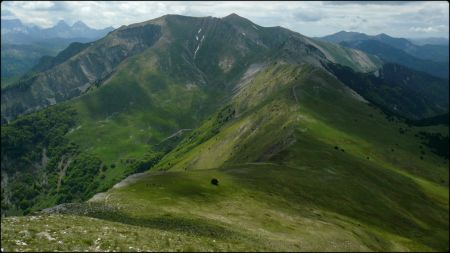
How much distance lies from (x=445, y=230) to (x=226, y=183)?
210ft

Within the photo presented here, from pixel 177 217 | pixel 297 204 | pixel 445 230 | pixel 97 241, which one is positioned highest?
pixel 97 241

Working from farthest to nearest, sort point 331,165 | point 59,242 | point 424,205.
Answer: point 331,165 < point 424,205 < point 59,242

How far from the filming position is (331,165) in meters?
142

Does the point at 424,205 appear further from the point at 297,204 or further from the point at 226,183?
the point at 226,183

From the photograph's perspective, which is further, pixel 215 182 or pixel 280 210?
pixel 215 182

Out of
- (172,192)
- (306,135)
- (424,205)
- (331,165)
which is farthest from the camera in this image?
(306,135)

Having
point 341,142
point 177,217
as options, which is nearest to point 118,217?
point 177,217

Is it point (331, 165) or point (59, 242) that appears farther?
point (331, 165)

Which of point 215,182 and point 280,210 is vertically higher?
point 215,182

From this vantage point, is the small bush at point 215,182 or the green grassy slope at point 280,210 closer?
the green grassy slope at point 280,210

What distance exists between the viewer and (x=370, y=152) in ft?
601

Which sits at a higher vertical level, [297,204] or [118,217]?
[118,217]

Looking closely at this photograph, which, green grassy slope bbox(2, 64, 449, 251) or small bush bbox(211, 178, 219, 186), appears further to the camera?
small bush bbox(211, 178, 219, 186)

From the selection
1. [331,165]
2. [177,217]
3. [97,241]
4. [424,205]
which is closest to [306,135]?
[331,165]
